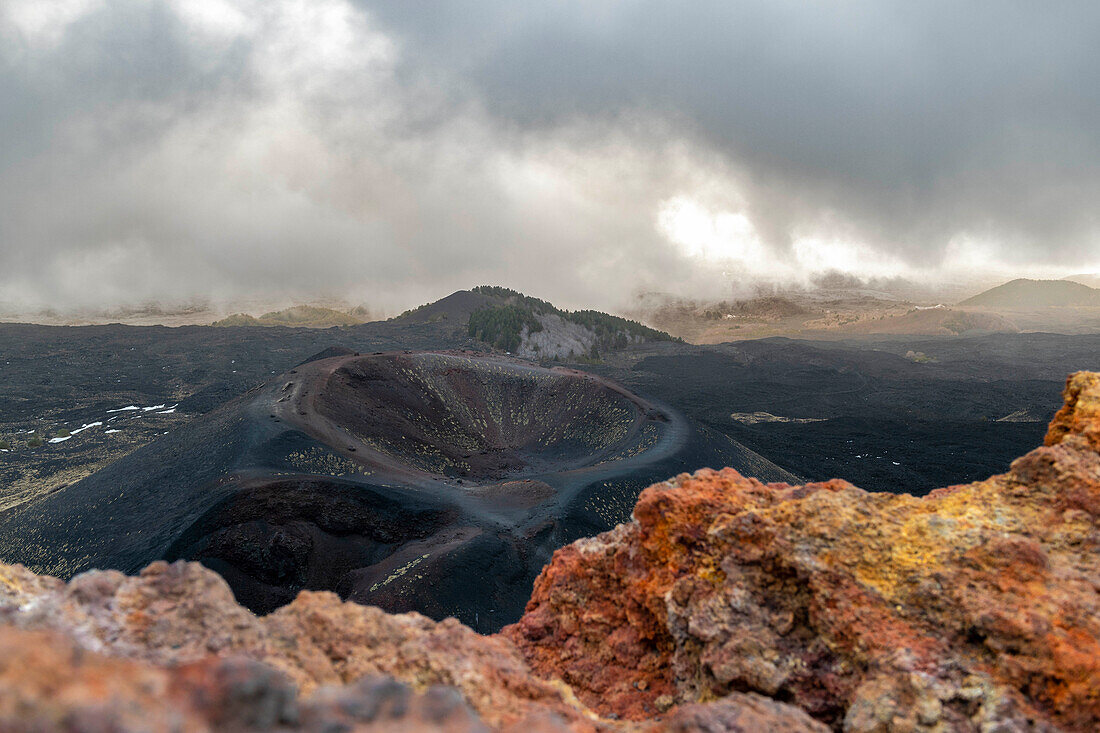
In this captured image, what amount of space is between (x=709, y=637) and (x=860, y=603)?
132 cm

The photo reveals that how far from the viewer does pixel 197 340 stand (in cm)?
8450

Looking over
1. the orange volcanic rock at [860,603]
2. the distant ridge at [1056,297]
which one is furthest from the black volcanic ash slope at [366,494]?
the distant ridge at [1056,297]

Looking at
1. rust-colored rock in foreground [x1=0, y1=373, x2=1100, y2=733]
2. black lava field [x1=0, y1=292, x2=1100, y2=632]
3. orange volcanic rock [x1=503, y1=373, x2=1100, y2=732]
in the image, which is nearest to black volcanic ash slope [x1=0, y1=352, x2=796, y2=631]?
black lava field [x1=0, y1=292, x2=1100, y2=632]

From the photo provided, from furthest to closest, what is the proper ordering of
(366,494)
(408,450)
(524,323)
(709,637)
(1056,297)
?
(1056,297), (524,323), (408,450), (366,494), (709,637)

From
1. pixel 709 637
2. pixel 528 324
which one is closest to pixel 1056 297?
pixel 528 324

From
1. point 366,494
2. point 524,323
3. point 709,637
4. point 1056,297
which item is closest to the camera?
point 709,637

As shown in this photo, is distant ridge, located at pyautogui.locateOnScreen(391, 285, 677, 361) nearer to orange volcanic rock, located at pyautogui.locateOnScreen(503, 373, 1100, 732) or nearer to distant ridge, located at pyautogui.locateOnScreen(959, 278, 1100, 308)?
orange volcanic rock, located at pyautogui.locateOnScreen(503, 373, 1100, 732)

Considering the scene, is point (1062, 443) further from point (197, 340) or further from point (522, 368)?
point (197, 340)

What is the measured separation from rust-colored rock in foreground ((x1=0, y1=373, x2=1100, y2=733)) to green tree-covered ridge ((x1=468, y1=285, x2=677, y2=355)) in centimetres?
9180

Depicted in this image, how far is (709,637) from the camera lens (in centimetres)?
475

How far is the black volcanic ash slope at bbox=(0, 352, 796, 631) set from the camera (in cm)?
1909

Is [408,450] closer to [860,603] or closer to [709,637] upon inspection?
[709,637]

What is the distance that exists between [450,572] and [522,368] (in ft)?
94.5

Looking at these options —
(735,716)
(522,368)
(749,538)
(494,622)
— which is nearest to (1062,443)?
(749,538)
